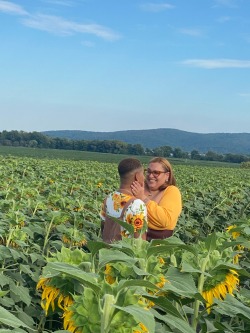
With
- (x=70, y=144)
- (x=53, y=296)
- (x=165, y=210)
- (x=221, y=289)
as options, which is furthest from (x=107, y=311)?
(x=70, y=144)

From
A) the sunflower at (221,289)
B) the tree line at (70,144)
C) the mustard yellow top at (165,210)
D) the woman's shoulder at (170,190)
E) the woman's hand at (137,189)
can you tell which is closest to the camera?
the sunflower at (221,289)

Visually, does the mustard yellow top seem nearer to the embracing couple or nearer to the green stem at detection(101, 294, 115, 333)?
the embracing couple

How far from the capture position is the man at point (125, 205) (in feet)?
11.1

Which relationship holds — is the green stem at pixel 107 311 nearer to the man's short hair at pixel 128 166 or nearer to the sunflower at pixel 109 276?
the sunflower at pixel 109 276

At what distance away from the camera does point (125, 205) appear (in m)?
3.45

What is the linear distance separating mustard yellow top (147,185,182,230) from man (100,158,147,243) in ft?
0.75

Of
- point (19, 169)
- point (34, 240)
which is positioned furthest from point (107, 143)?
point (34, 240)

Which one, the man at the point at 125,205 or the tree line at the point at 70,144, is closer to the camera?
the man at the point at 125,205

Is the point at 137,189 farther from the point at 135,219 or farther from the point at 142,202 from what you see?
the point at 135,219

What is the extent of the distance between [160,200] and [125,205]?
54 centimetres

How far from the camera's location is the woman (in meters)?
3.78

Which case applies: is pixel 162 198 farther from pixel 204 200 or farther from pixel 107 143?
pixel 107 143

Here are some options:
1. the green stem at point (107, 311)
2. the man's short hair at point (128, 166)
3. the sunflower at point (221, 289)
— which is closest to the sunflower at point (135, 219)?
the man's short hair at point (128, 166)

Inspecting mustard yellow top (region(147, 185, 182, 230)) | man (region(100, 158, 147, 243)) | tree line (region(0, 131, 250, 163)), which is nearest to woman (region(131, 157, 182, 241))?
mustard yellow top (region(147, 185, 182, 230))
